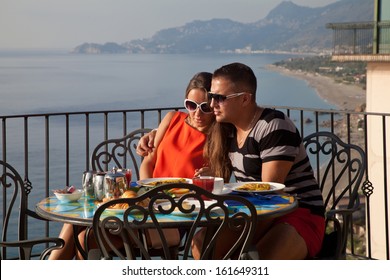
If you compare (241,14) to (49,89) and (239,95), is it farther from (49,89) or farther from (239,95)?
(239,95)

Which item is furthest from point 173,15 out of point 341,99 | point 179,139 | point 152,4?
point 179,139

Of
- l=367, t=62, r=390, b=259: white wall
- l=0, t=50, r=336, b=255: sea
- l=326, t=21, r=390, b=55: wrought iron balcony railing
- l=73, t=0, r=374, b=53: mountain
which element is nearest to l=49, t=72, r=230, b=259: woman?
l=326, t=21, r=390, b=55: wrought iron balcony railing

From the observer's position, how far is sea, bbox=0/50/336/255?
3025 cm

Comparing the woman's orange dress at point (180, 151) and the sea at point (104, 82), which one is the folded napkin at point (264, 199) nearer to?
the woman's orange dress at point (180, 151)

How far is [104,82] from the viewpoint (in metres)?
35.1

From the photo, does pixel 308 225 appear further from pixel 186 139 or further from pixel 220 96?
pixel 186 139

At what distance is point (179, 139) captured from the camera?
12.6 feet

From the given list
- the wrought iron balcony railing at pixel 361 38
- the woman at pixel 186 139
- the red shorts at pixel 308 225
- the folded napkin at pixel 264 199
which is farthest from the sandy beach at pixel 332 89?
the folded napkin at pixel 264 199

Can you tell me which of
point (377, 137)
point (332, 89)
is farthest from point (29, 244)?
point (332, 89)

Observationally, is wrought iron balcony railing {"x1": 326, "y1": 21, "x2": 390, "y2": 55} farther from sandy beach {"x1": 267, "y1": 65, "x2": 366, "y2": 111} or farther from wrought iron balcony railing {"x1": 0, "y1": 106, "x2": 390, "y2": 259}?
sandy beach {"x1": 267, "y1": 65, "x2": 366, "y2": 111}

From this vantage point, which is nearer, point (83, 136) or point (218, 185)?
point (218, 185)

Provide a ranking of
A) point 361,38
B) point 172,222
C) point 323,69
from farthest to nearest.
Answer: point 323,69, point 361,38, point 172,222

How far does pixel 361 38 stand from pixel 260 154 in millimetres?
17384
